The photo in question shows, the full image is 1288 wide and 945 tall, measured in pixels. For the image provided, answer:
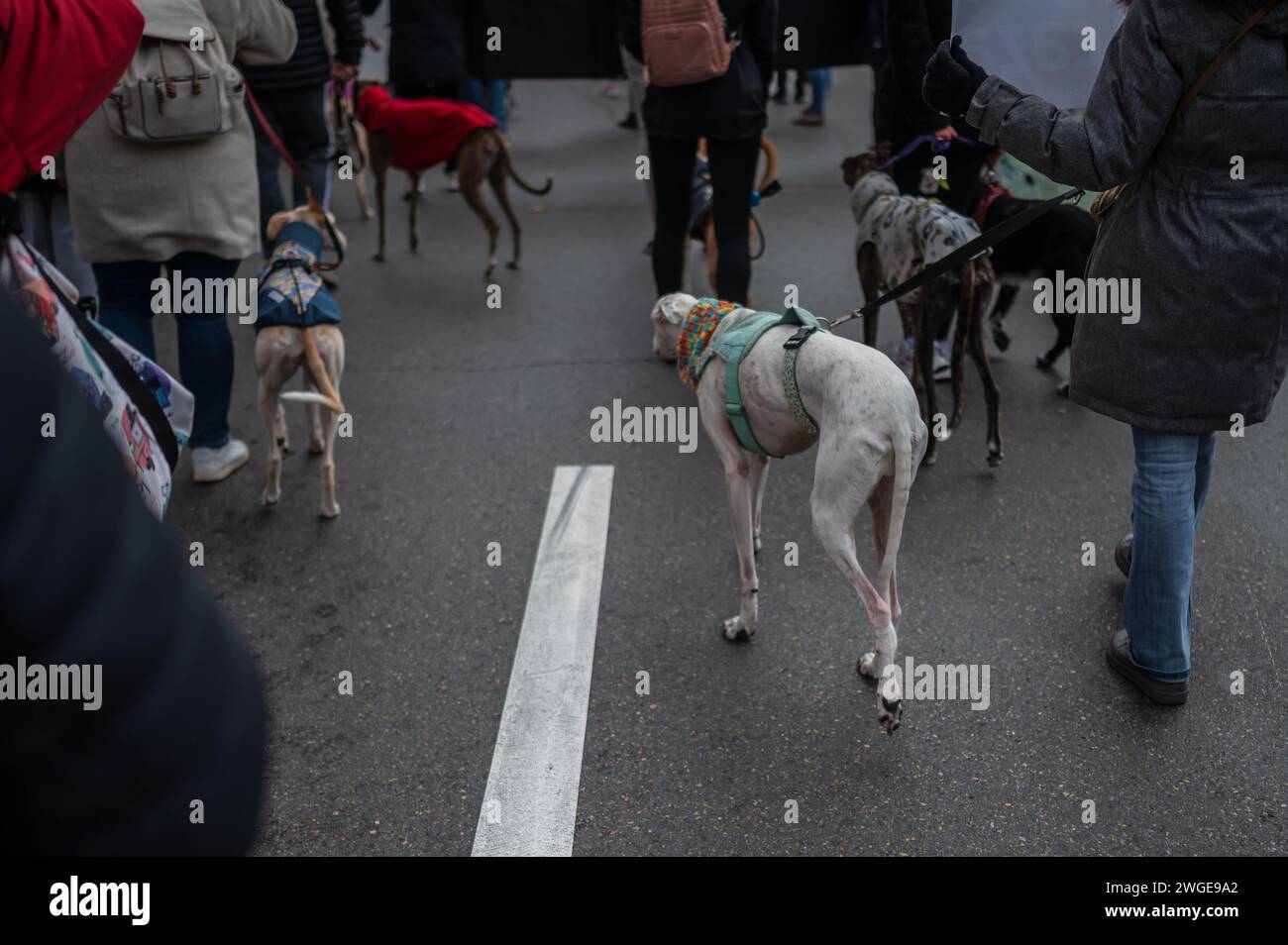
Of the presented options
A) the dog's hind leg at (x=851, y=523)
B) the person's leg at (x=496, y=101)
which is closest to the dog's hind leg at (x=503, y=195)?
the person's leg at (x=496, y=101)

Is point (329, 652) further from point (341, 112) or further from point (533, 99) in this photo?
point (533, 99)

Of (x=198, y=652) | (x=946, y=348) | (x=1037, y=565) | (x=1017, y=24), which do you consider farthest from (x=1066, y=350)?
(x=198, y=652)

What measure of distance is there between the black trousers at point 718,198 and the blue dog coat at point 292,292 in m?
1.67

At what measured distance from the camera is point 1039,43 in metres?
3.54

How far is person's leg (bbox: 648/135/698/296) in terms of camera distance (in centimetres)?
530

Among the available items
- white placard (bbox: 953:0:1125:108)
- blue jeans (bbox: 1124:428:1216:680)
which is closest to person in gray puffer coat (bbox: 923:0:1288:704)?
blue jeans (bbox: 1124:428:1216:680)

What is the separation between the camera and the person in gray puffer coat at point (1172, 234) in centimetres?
269

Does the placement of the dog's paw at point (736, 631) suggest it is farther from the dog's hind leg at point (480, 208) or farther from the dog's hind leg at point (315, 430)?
the dog's hind leg at point (480, 208)

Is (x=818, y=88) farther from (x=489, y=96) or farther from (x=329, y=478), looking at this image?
(x=329, y=478)

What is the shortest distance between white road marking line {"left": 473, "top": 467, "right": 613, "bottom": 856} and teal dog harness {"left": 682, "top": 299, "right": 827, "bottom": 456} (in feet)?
2.90

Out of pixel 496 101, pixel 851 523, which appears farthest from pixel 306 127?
pixel 851 523

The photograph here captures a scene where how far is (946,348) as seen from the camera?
5.62 m

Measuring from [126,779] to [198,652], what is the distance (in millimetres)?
126

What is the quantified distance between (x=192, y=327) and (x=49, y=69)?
6.70ft
